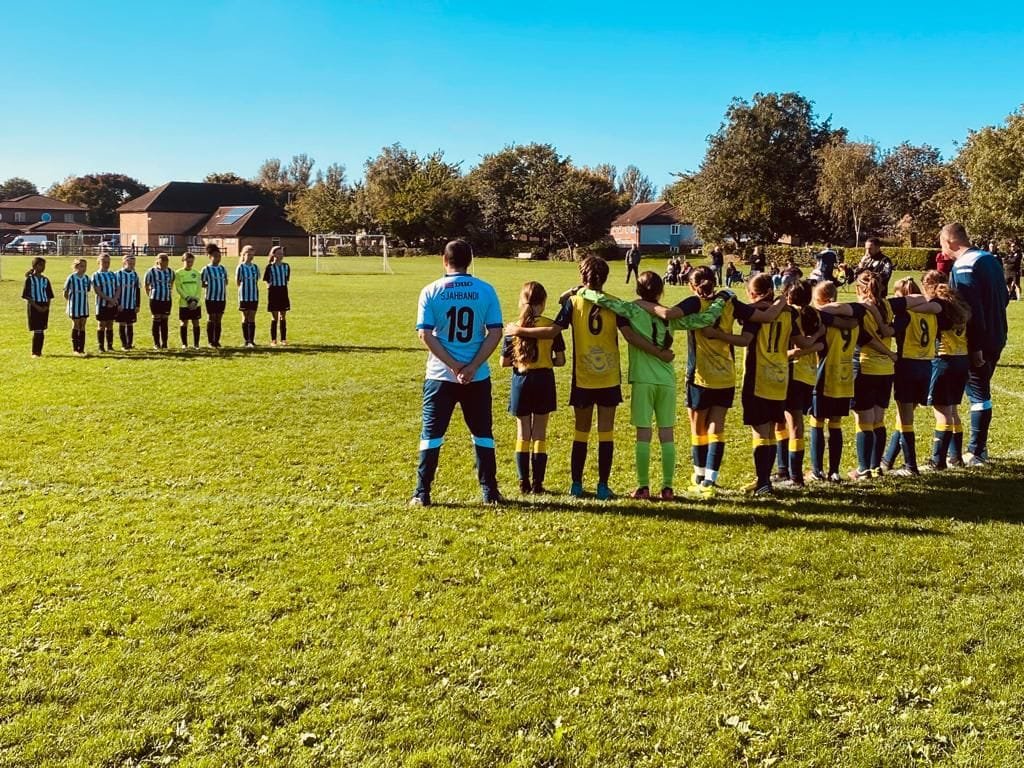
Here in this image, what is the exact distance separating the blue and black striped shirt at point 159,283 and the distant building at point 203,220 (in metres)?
71.3

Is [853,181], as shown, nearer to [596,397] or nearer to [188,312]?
[188,312]

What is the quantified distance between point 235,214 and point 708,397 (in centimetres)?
9685

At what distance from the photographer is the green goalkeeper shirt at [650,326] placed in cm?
680

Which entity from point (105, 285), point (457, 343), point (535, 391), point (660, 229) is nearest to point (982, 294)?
point (535, 391)

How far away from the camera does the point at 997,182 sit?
50.6m

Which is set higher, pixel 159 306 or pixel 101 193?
pixel 101 193

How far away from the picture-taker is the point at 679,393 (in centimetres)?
1227

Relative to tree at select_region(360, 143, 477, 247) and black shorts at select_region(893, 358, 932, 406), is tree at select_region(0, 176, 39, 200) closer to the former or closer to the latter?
tree at select_region(360, 143, 477, 247)

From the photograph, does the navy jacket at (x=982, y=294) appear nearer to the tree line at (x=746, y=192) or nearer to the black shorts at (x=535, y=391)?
the black shorts at (x=535, y=391)

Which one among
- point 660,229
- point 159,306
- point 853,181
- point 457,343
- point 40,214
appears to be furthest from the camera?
point 40,214

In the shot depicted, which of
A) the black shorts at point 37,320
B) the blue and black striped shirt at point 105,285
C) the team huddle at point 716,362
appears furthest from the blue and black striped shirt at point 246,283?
the team huddle at point 716,362

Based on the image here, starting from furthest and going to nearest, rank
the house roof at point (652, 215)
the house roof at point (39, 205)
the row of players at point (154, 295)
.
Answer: the house roof at point (39, 205)
the house roof at point (652, 215)
the row of players at point (154, 295)

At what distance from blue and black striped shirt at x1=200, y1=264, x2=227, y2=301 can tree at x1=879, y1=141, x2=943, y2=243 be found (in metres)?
56.6

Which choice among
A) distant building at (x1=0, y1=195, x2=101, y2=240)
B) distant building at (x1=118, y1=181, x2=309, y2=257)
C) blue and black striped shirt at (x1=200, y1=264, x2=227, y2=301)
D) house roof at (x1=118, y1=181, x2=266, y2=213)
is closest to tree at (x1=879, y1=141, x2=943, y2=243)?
distant building at (x1=118, y1=181, x2=309, y2=257)
